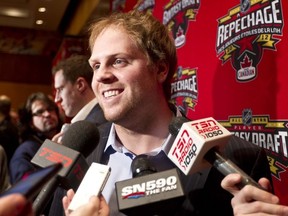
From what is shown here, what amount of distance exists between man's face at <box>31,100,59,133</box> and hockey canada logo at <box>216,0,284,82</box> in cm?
171

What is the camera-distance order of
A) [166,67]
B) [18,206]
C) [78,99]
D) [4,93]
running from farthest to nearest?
[4,93]
[78,99]
[166,67]
[18,206]

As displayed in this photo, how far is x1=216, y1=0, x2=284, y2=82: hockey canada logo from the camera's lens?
3.97 feet

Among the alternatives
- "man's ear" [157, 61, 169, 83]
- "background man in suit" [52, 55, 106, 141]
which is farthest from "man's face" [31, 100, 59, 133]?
"man's ear" [157, 61, 169, 83]

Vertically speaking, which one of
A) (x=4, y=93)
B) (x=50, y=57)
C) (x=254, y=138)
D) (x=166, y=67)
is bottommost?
(x=254, y=138)

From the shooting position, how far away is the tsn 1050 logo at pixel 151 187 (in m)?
0.76

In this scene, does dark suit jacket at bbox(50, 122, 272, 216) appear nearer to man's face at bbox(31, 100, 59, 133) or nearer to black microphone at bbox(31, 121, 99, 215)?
black microphone at bbox(31, 121, 99, 215)

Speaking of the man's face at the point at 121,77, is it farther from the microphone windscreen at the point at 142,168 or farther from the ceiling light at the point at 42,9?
the ceiling light at the point at 42,9

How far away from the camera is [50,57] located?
26.4ft

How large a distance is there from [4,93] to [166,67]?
23.9 feet

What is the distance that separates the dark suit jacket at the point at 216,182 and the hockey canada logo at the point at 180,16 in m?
0.75

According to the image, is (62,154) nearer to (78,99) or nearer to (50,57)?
(78,99)

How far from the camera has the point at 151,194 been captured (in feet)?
2.50

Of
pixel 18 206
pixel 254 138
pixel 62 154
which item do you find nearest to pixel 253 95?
pixel 254 138

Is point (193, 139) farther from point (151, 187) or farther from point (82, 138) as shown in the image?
point (82, 138)
